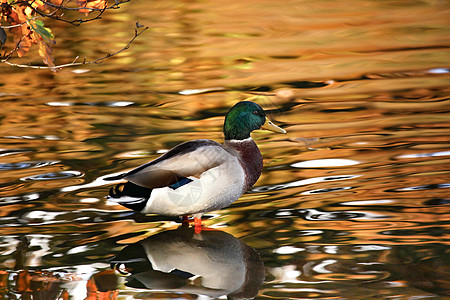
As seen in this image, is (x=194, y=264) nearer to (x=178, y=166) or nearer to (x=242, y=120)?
(x=178, y=166)

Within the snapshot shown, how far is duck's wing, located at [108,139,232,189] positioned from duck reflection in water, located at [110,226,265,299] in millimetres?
439

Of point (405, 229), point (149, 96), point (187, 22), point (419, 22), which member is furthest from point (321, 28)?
point (405, 229)

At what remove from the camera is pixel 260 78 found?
10.4 metres

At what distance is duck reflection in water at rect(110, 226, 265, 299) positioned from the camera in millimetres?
4551

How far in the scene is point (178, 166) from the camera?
518cm

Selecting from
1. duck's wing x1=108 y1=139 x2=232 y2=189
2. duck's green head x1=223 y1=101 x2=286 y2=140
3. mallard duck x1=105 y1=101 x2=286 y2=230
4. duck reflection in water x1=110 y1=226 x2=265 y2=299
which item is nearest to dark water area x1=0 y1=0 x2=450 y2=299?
duck reflection in water x1=110 y1=226 x2=265 y2=299

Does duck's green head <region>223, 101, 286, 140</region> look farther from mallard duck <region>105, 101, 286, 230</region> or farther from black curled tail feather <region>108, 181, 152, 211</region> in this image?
black curled tail feather <region>108, 181, 152, 211</region>

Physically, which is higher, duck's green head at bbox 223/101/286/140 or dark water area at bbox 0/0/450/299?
duck's green head at bbox 223/101/286/140

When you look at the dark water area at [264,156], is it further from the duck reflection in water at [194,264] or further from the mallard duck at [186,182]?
the mallard duck at [186,182]

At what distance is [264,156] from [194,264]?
2408 millimetres

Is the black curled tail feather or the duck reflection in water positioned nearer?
the duck reflection in water

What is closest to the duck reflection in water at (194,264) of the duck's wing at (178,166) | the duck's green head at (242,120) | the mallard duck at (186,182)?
the mallard duck at (186,182)

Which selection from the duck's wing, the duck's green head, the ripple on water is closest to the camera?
the duck's wing

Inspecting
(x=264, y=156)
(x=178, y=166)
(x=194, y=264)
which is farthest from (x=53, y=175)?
(x=194, y=264)
